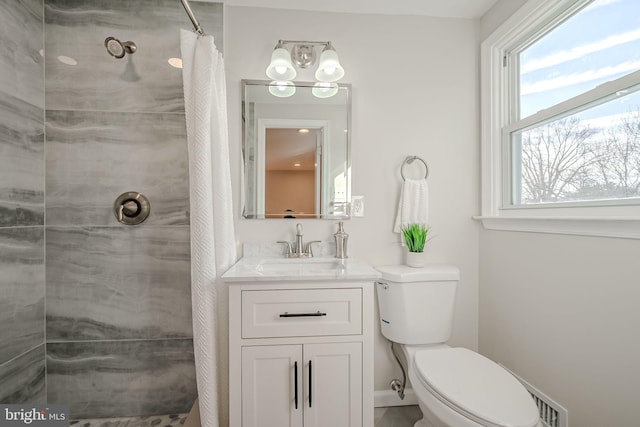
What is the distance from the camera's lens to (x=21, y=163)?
1330 mm

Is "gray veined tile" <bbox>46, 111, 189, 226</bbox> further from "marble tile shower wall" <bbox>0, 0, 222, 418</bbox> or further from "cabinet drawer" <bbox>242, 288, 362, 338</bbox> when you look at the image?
"cabinet drawer" <bbox>242, 288, 362, 338</bbox>

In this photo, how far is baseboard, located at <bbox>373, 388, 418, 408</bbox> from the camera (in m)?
1.59

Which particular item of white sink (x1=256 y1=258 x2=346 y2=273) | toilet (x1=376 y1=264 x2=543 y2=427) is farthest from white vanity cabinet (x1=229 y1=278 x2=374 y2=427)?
white sink (x1=256 y1=258 x2=346 y2=273)

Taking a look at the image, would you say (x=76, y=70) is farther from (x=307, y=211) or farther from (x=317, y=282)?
(x=317, y=282)

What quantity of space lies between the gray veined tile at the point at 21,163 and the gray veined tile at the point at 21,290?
83 mm

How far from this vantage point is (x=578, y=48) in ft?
3.90

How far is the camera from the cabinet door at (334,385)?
111 cm

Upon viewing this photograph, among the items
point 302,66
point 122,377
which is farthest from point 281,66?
point 122,377

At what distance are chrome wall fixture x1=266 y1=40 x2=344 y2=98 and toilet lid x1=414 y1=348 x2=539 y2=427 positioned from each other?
4.72ft

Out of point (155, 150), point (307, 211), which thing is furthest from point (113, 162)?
point (307, 211)

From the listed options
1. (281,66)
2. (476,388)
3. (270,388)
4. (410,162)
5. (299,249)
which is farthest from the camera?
(410,162)

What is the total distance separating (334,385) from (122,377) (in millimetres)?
1207

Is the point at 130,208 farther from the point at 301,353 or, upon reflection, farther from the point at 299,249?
the point at 301,353
